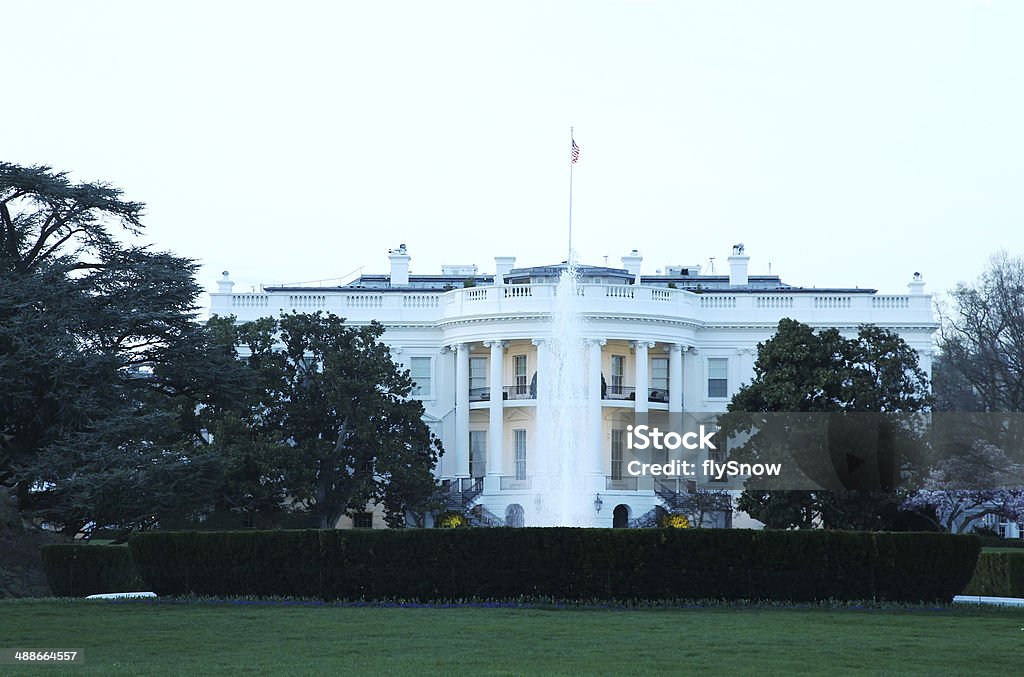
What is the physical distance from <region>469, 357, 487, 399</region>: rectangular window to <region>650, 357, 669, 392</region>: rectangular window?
23.9ft

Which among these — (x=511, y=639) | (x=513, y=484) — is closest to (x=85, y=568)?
(x=511, y=639)

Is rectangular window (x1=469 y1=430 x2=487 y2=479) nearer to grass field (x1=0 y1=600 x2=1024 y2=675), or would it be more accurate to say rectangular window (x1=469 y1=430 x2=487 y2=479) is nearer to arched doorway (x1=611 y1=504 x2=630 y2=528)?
arched doorway (x1=611 y1=504 x2=630 y2=528)

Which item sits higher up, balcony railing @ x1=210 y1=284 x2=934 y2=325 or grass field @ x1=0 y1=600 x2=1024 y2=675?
balcony railing @ x1=210 y1=284 x2=934 y2=325

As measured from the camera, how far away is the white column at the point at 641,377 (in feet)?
226

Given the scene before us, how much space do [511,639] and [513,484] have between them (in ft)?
147

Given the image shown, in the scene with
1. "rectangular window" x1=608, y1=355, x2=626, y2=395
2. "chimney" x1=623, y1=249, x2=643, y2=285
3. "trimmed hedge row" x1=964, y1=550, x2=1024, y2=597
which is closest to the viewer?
"trimmed hedge row" x1=964, y1=550, x2=1024, y2=597

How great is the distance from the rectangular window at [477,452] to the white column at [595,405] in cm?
584

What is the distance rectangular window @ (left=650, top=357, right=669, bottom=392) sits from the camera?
7219cm

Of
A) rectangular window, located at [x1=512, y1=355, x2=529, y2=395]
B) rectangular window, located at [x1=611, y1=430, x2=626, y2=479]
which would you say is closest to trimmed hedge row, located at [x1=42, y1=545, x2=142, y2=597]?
rectangular window, located at [x1=611, y1=430, x2=626, y2=479]

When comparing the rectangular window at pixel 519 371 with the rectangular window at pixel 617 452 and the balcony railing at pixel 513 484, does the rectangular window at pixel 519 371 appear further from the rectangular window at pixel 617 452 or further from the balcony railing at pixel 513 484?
the balcony railing at pixel 513 484

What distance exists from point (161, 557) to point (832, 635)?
43.9 ft

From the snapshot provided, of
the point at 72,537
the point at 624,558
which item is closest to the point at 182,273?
the point at 72,537

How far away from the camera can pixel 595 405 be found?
67.4 meters

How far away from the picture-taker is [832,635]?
23141mm
